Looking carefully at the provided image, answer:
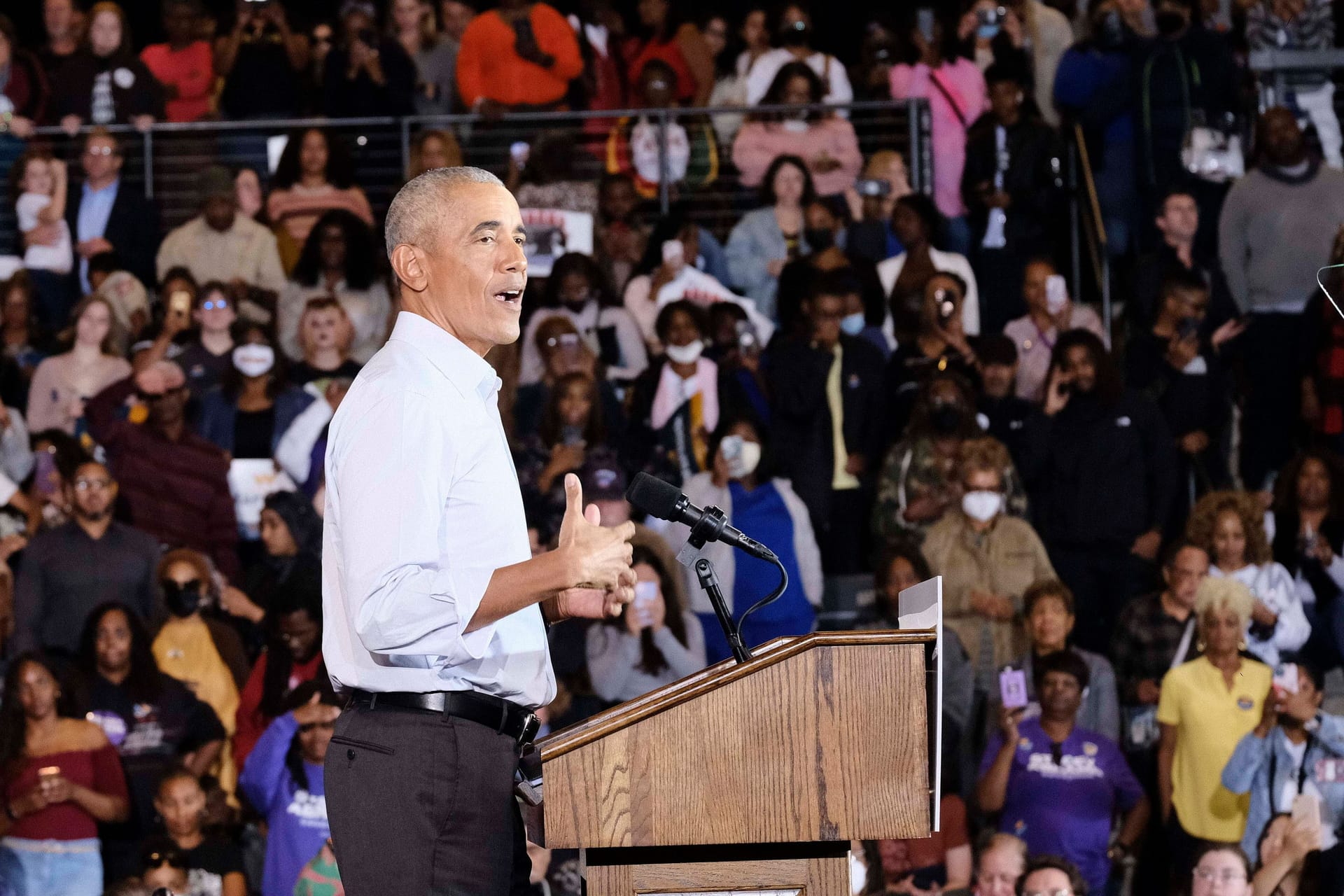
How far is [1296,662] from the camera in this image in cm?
633

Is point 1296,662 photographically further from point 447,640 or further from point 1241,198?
point 447,640

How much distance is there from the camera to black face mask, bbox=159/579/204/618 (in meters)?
6.82

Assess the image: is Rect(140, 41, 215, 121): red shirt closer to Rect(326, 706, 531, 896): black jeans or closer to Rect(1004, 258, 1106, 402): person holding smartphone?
Rect(1004, 258, 1106, 402): person holding smartphone


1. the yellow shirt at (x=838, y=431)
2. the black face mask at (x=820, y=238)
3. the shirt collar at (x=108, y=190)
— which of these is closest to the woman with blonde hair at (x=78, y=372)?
the shirt collar at (x=108, y=190)

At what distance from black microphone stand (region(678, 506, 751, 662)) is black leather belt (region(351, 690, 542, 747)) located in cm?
33

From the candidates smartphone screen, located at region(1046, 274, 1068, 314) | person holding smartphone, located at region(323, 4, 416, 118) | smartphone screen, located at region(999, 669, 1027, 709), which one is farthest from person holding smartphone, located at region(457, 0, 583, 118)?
smartphone screen, located at region(999, 669, 1027, 709)

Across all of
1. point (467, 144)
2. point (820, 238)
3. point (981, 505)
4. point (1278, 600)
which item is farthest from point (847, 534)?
point (467, 144)

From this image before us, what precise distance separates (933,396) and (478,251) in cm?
474

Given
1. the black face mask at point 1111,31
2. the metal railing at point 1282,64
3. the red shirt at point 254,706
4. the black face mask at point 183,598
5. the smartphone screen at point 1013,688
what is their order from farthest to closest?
the metal railing at point 1282,64
the black face mask at point 1111,31
the black face mask at point 183,598
the red shirt at point 254,706
the smartphone screen at point 1013,688

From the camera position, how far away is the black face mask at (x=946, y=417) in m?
7.11

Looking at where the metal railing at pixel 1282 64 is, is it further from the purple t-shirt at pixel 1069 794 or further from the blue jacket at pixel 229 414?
the blue jacket at pixel 229 414

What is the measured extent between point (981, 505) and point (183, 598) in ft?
9.84

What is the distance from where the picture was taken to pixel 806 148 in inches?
350

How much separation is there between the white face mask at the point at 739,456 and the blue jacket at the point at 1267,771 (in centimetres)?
210
